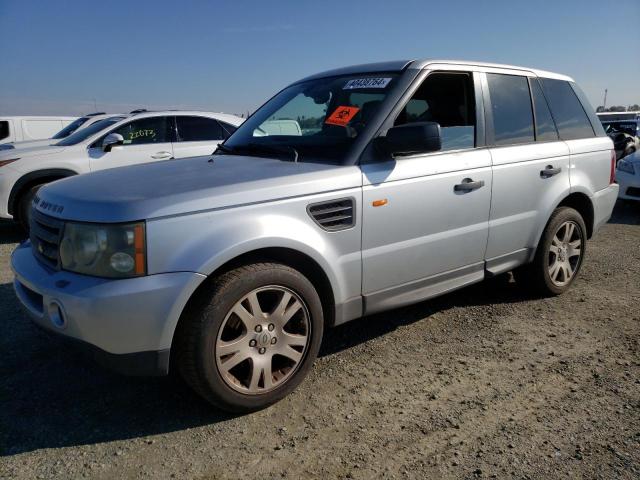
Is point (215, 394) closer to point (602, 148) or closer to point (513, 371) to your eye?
point (513, 371)

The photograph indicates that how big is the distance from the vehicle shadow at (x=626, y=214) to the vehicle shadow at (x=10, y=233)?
8801 mm

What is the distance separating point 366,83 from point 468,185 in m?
0.98

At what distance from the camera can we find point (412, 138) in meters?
2.96

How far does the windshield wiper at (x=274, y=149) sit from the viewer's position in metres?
3.25

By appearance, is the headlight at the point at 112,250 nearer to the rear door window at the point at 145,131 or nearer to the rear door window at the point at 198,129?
the rear door window at the point at 145,131

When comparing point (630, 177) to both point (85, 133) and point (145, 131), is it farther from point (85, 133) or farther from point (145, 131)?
point (85, 133)

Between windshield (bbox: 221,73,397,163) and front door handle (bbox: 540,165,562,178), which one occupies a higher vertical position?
windshield (bbox: 221,73,397,163)

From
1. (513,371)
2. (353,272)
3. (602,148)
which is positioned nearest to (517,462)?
(513,371)

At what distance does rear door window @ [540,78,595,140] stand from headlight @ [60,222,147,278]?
141 inches

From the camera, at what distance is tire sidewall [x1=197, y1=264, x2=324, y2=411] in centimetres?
249

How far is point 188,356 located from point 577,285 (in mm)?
3883

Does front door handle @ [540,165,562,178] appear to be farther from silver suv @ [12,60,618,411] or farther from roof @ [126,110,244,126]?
roof @ [126,110,244,126]

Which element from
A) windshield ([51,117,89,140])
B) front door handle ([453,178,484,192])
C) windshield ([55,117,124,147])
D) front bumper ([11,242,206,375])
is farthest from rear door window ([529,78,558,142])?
windshield ([51,117,89,140])

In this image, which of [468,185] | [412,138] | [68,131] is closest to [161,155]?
[68,131]
